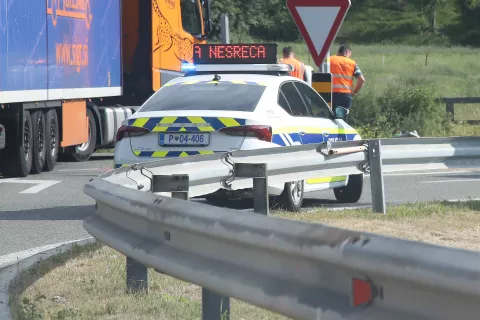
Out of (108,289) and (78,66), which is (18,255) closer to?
(108,289)

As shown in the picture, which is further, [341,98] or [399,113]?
[399,113]

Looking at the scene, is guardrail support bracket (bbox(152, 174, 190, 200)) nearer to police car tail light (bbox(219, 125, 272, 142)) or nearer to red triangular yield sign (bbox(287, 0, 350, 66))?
police car tail light (bbox(219, 125, 272, 142))

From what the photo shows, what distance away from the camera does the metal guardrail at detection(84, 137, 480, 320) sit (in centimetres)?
314

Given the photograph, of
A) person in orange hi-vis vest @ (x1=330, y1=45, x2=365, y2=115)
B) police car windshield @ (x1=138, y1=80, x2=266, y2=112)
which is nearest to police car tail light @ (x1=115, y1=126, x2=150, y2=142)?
police car windshield @ (x1=138, y1=80, x2=266, y2=112)

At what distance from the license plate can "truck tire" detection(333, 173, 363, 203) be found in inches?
100

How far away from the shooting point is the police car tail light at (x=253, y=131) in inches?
430

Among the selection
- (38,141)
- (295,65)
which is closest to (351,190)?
(38,141)

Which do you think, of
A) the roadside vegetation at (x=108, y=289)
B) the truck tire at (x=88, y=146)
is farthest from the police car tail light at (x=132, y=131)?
the truck tire at (x=88, y=146)

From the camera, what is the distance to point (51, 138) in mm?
18000

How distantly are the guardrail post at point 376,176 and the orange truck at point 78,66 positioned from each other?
5.39m

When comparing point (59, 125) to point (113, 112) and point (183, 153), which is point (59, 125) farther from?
point (183, 153)

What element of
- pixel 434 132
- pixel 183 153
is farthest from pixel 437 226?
pixel 434 132

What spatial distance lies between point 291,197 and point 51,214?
2.37 meters

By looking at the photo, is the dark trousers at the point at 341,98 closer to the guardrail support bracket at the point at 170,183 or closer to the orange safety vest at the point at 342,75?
the orange safety vest at the point at 342,75
